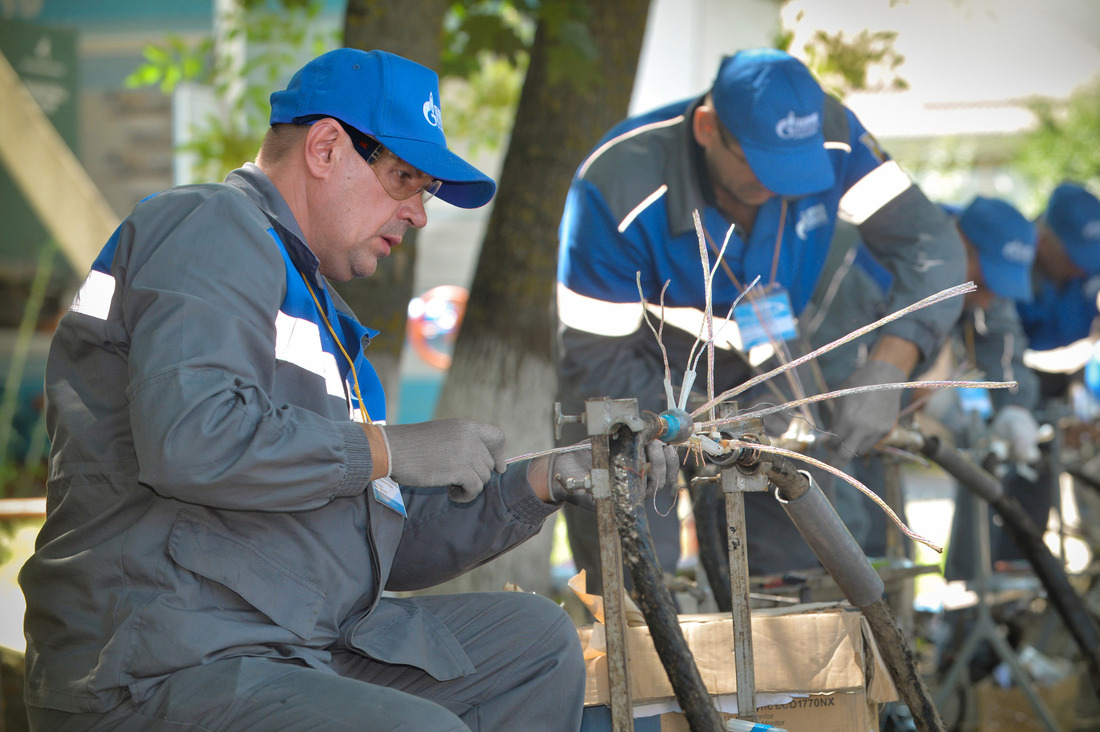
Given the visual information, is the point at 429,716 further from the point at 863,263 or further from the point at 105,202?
the point at 105,202

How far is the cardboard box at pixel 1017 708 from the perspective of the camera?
356 cm

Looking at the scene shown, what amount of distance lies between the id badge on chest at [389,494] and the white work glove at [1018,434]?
2964 mm

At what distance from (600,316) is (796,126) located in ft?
2.46

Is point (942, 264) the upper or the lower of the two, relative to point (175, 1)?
lower

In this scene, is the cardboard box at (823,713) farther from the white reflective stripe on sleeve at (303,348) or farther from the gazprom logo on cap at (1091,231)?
the gazprom logo on cap at (1091,231)

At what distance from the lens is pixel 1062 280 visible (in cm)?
563

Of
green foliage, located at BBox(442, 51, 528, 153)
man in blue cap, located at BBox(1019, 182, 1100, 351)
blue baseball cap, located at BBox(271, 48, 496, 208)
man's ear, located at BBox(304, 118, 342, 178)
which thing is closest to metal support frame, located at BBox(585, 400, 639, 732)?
blue baseball cap, located at BBox(271, 48, 496, 208)

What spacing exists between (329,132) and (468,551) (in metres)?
0.83

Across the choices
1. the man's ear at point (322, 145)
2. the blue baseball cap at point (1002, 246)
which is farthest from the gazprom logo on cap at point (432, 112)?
the blue baseball cap at point (1002, 246)

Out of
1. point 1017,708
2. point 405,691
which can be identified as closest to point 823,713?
point 405,691

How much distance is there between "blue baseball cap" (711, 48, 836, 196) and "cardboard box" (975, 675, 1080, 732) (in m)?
1.98

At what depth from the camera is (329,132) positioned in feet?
5.88

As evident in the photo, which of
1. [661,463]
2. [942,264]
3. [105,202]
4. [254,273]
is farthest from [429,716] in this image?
[105,202]

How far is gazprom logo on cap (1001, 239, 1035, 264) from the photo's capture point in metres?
4.62
